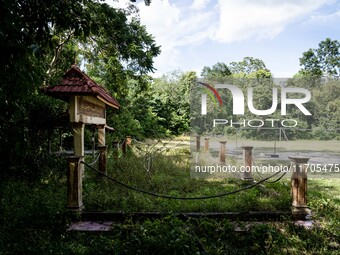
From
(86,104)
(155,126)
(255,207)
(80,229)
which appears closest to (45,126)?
(86,104)

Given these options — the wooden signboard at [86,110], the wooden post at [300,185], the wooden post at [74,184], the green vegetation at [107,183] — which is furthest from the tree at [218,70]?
the wooden post at [74,184]

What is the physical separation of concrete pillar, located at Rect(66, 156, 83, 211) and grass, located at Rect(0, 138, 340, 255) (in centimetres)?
23

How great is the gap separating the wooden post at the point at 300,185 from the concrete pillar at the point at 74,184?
12.3 feet

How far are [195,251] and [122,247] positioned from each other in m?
0.95

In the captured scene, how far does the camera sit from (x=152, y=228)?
435 cm

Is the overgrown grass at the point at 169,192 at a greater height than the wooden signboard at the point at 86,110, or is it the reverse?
the wooden signboard at the point at 86,110

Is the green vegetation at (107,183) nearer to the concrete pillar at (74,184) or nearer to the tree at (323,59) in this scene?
the concrete pillar at (74,184)

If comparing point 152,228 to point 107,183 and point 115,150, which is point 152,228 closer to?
point 107,183

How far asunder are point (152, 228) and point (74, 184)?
5.38 ft

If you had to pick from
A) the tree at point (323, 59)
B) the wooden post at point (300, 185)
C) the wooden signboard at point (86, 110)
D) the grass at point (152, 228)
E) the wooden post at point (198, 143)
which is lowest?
the grass at point (152, 228)

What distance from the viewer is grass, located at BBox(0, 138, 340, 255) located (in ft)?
12.6

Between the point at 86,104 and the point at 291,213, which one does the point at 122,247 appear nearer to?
the point at 291,213

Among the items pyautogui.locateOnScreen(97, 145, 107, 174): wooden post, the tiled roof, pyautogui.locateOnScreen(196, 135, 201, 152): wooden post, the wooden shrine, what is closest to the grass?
the wooden shrine

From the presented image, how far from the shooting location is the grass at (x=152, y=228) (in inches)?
151
